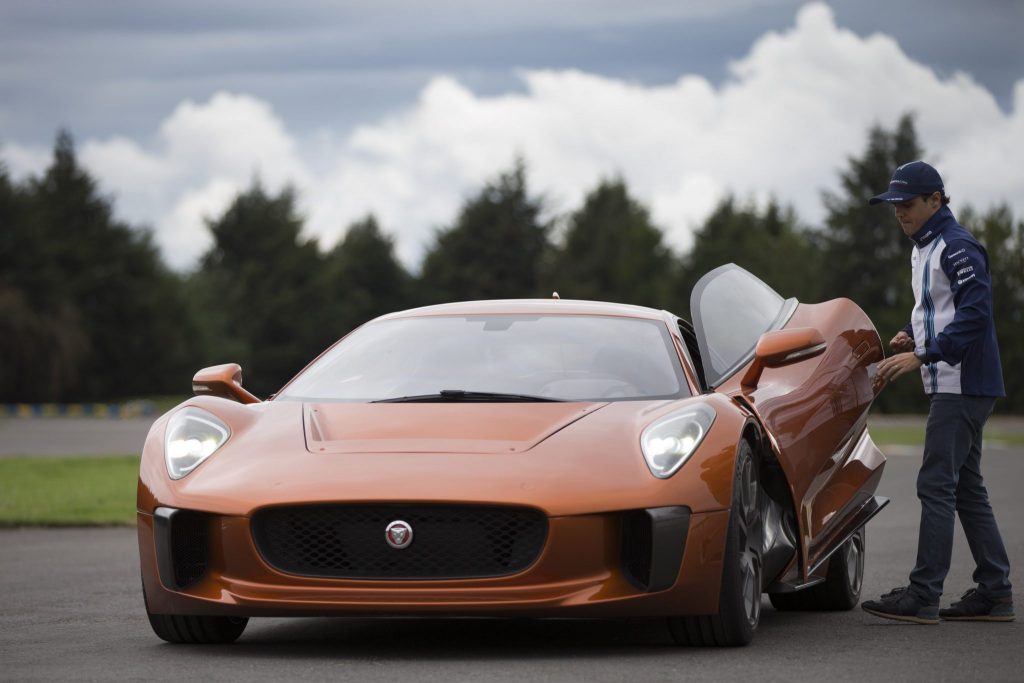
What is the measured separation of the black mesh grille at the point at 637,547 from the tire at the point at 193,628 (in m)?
1.40

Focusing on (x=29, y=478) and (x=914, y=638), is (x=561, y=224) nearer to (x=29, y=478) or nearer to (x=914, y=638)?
(x=29, y=478)

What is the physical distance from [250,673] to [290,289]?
89.9 meters

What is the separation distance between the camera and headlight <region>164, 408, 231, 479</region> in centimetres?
578

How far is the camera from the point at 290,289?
9406 centimetres

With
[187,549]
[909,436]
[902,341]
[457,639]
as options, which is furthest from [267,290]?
[187,549]

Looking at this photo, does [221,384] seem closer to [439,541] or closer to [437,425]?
[437,425]

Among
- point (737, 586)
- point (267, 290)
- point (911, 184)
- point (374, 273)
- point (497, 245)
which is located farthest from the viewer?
point (374, 273)

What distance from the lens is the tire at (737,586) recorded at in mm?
5551

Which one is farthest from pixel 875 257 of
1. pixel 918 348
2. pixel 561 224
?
pixel 918 348

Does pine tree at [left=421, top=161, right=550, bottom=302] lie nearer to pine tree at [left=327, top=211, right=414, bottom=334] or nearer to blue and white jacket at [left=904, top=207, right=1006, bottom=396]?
pine tree at [left=327, top=211, right=414, bottom=334]

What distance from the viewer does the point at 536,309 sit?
711 cm

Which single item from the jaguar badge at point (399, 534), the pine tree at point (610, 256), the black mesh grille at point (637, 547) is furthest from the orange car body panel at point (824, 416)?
the pine tree at point (610, 256)

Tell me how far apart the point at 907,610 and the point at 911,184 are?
5.95 feet

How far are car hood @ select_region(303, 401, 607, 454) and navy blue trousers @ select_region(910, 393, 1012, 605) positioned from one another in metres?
1.72
